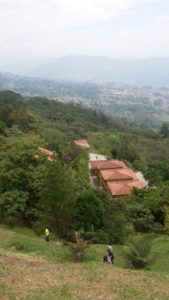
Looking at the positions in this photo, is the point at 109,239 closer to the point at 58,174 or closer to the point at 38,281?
the point at 58,174

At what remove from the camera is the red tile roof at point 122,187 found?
111 ft

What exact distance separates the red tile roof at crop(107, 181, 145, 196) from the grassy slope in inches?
729

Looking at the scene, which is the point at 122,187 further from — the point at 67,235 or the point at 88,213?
the point at 67,235

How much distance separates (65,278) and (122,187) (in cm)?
2332

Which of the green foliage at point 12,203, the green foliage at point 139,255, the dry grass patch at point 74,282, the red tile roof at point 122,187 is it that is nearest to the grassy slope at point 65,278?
the dry grass patch at point 74,282

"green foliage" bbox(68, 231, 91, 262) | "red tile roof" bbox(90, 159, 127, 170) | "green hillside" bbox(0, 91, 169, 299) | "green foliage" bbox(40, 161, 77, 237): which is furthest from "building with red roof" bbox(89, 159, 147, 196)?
"green foliage" bbox(68, 231, 91, 262)

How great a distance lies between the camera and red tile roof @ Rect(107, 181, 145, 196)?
3397 cm

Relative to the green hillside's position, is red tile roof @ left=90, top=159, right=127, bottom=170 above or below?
below

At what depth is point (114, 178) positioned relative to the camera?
1469 inches

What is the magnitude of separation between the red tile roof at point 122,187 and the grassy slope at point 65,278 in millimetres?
18528

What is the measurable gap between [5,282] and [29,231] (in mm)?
7264

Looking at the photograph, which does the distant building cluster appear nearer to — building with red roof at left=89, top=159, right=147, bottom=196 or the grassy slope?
building with red roof at left=89, top=159, right=147, bottom=196

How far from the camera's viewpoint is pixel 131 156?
53250 mm

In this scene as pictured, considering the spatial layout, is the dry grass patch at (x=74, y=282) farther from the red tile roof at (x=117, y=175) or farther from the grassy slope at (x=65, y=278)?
the red tile roof at (x=117, y=175)
